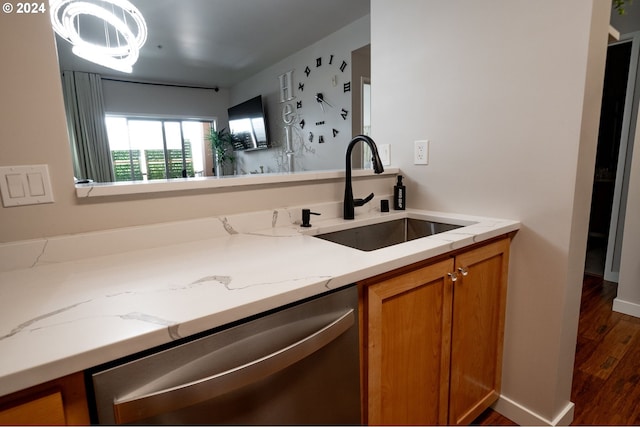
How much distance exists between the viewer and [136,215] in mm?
1037

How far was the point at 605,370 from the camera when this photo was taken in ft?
→ 5.55

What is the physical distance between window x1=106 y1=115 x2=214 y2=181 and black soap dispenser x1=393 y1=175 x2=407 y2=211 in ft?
16.4

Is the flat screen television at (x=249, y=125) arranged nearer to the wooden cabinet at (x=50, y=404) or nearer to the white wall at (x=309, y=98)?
the white wall at (x=309, y=98)

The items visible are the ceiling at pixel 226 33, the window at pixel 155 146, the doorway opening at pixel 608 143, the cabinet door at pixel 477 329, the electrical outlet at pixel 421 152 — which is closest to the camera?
the cabinet door at pixel 477 329

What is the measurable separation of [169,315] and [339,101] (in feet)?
11.6

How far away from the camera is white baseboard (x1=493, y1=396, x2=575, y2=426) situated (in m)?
1.33

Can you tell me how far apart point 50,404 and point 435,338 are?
38.7 inches

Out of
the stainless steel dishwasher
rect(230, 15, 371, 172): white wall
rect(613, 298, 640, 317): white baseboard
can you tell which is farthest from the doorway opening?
the stainless steel dishwasher

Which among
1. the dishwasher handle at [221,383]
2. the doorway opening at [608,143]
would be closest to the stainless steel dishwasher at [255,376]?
the dishwasher handle at [221,383]

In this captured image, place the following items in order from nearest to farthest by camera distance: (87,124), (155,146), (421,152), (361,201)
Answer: (361,201), (421,152), (87,124), (155,146)

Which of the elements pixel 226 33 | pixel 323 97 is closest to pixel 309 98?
pixel 323 97

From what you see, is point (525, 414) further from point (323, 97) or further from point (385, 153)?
point (323, 97)

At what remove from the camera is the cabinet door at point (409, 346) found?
35.1 inches

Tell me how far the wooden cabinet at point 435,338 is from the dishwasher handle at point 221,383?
0.18 meters
